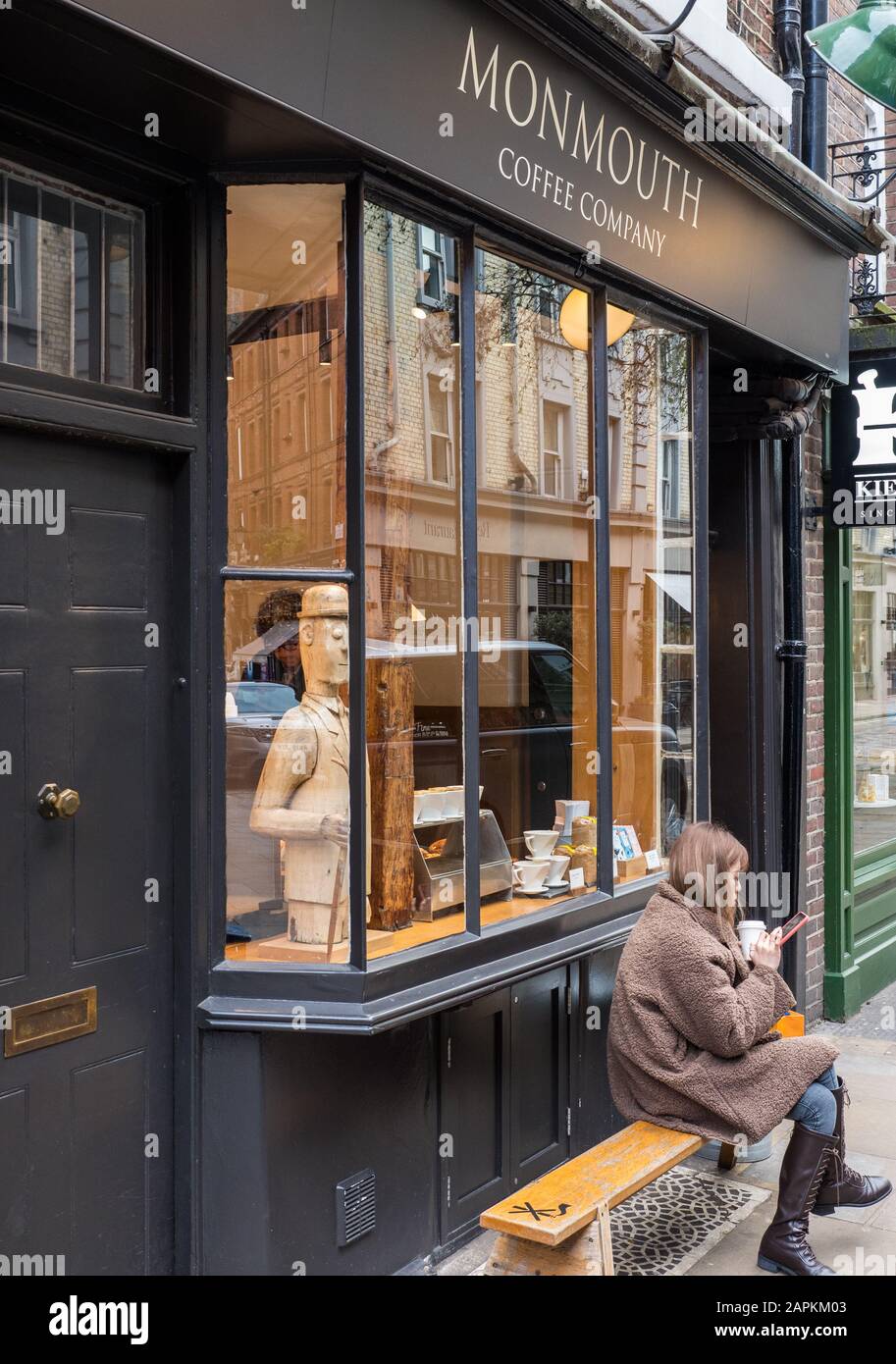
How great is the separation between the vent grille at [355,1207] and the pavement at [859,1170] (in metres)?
0.46

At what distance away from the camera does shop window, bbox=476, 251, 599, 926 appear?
4.76 m

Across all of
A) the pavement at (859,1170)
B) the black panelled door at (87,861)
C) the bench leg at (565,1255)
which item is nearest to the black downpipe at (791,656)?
the pavement at (859,1170)

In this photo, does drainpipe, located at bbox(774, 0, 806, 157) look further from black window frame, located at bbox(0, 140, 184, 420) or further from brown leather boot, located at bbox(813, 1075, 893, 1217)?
brown leather boot, located at bbox(813, 1075, 893, 1217)

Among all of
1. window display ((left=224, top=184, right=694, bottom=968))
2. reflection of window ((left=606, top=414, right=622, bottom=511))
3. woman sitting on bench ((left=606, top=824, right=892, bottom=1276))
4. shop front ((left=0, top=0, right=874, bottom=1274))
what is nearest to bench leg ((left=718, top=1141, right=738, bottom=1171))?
shop front ((left=0, top=0, right=874, bottom=1274))

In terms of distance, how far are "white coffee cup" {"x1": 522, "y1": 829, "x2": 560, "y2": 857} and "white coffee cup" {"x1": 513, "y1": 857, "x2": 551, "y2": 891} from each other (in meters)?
0.04

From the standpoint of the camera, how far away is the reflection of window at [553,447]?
5129 mm

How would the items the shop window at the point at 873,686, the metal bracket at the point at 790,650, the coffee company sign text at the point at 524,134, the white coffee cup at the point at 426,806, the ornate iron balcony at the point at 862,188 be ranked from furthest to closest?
1. the shop window at the point at 873,686
2. the ornate iron balcony at the point at 862,188
3. the metal bracket at the point at 790,650
4. the white coffee cup at the point at 426,806
5. the coffee company sign text at the point at 524,134

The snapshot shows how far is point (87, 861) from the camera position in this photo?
11.2 feet

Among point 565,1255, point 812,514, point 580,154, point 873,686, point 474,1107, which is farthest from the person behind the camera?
point 873,686

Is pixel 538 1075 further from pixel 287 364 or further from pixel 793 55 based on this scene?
pixel 793 55

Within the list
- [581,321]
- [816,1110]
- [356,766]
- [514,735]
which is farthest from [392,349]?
[816,1110]

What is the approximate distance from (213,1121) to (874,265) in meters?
6.65

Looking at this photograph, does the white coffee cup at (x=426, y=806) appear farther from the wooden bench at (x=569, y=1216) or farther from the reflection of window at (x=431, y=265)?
the reflection of window at (x=431, y=265)

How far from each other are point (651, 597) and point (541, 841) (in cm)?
129
